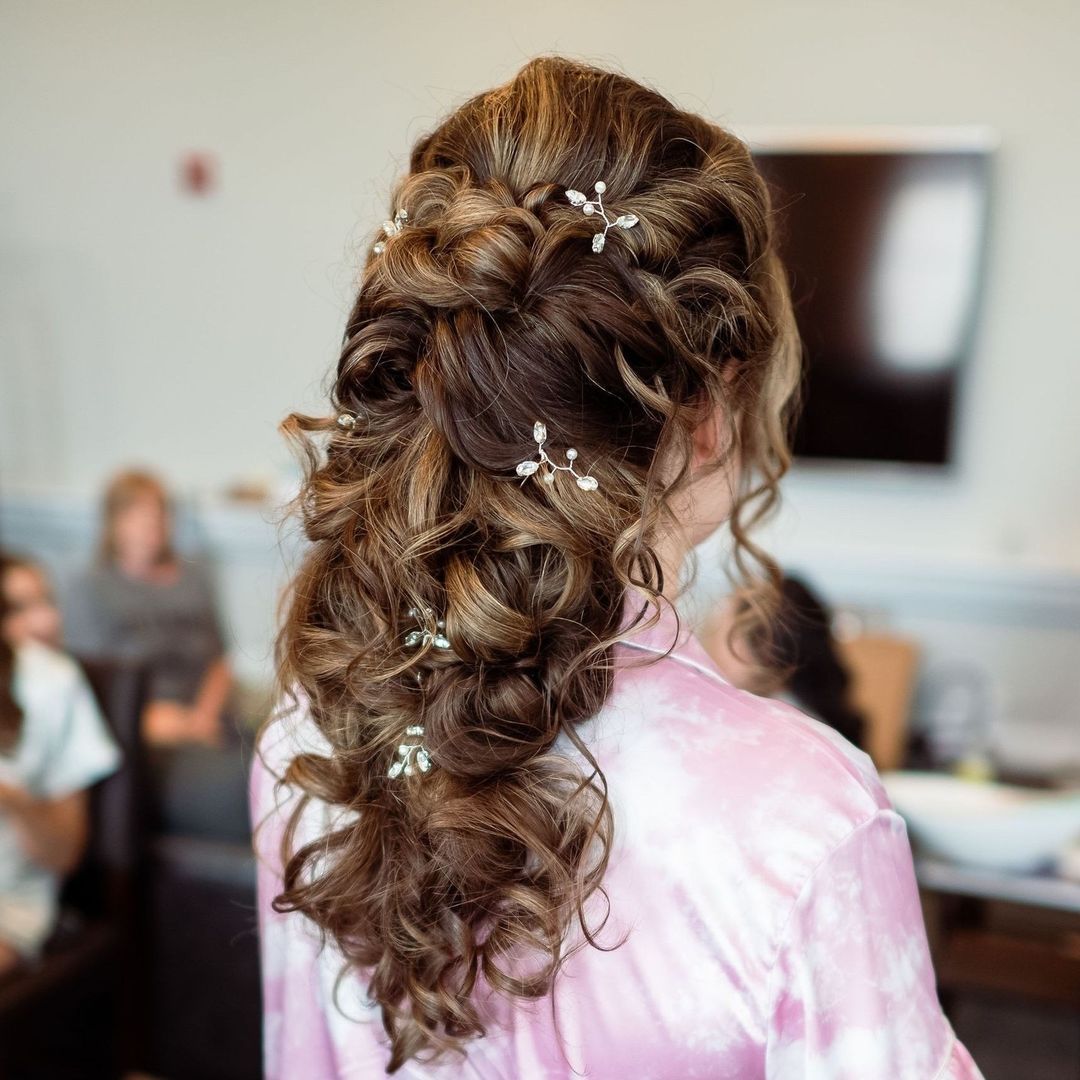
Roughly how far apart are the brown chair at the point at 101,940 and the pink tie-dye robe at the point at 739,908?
1.31 m

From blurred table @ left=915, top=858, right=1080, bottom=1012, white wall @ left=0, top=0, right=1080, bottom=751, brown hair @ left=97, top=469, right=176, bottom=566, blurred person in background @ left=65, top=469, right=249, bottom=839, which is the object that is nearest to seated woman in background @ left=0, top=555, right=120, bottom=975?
white wall @ left=0, top=0, right=1080, bottom=751

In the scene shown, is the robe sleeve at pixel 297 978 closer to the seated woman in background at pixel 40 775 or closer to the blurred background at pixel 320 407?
the blurred background at pixel 320 407

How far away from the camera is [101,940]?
1.77m

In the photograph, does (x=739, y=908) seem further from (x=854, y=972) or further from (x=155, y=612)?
(x=155, y=612)

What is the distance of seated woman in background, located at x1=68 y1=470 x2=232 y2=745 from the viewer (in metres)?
3.06

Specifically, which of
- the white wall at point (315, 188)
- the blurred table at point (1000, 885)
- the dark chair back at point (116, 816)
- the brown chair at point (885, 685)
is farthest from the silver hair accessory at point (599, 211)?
the brown chair at point (885, 685)

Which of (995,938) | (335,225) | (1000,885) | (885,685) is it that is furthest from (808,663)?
(335,225)

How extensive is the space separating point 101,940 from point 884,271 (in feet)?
7.86

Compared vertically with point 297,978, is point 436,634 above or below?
above

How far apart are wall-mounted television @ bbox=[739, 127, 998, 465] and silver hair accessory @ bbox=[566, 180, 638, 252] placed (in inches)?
91.1

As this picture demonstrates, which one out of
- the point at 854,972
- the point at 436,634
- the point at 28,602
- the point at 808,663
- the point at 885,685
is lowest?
the point at 885,685

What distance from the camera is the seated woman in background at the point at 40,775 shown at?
1.70m

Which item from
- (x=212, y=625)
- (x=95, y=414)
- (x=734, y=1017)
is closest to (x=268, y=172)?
(x=95, y=414)

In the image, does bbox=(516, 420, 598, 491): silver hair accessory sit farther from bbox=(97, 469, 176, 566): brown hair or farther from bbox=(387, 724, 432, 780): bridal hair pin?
bbox=(97, 469, 176, 566): brown hair
